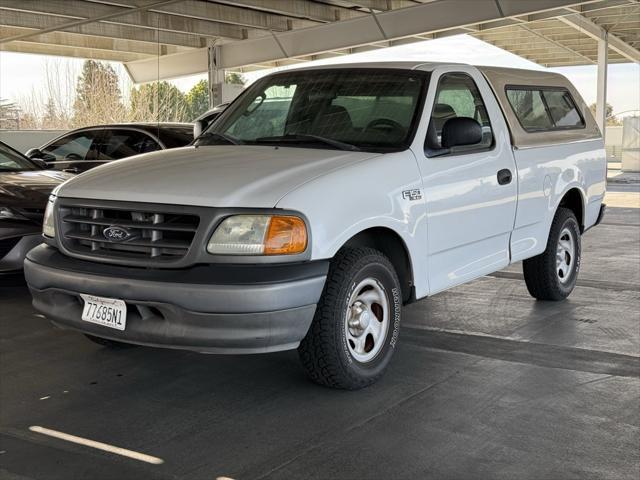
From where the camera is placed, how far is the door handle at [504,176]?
5.65 m

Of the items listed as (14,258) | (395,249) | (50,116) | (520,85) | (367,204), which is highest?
(50,116)

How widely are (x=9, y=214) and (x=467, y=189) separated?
3872 millimetres

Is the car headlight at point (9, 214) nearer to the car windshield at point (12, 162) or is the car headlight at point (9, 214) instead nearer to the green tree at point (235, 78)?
the car windshield at point (12, 162)

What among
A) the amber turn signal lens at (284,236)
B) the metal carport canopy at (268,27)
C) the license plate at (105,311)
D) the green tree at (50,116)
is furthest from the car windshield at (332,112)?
the green tree at (50,116)

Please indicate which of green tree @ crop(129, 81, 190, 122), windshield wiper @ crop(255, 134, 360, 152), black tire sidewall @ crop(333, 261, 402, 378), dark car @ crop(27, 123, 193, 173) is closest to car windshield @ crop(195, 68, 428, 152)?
windshield wiper @ crop(255, 134, 360, 152)

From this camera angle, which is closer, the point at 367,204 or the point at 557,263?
the point at 367,204

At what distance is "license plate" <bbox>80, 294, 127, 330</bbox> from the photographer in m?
4.17

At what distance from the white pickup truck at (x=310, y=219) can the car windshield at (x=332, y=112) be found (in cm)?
1

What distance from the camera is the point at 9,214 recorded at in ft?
22.4

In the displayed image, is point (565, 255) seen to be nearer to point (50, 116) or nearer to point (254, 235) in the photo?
point (254, 235)

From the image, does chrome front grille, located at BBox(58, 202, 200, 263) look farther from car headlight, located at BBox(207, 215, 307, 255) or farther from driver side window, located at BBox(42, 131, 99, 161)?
driver side window, located at BBox(42, 131, 99, 161)

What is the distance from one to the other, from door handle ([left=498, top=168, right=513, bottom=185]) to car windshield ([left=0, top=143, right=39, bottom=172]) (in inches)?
196

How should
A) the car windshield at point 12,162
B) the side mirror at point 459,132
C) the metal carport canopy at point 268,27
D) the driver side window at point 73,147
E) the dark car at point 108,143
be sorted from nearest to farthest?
the side mirror at point 459,132
the car windshield at point 12,162
the dark car at point 108,143
the driver side window at point 73,147
the metal carport canopy at point 268,27

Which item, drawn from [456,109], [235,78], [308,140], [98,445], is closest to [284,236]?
[308,140]
